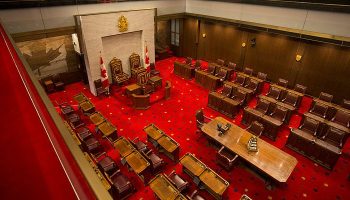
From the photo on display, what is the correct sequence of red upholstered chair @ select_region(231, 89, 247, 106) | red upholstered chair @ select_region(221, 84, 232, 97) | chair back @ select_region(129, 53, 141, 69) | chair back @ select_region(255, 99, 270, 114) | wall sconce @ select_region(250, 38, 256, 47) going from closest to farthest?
chair back @ select_region(255, 99, 270, 114) → red upholstered chair @ select_region(231, 89, 247, 106) → red upholstered chair @ select_region(221, 84, 232, 97) → wall sconce @ select_region(250, 38, 256, 47) → chair back @ select_region(129, 53, 141, 69)

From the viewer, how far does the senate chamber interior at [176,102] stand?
114cm

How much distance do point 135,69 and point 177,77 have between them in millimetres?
2117

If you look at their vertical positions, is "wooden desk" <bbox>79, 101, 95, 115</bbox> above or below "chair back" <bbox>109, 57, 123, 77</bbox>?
below

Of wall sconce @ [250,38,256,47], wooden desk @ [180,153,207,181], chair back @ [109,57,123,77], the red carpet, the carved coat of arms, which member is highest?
the red carpet

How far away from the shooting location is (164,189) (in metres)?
4.68

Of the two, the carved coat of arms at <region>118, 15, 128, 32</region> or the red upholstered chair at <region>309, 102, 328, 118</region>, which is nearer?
the red upholstered chair at <region>309, 102, 328, 118</region>

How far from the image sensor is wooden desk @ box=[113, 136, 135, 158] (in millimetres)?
5668

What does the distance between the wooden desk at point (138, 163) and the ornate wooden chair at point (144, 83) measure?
4.05m

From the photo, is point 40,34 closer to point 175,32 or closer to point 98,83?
point 98,83

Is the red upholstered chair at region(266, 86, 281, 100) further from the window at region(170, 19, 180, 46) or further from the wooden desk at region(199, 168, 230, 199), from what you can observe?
the window at region(170, 19, 180, 46)

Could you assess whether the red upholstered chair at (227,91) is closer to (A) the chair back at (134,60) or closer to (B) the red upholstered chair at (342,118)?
(B) the red upholstered chair at (342,118)

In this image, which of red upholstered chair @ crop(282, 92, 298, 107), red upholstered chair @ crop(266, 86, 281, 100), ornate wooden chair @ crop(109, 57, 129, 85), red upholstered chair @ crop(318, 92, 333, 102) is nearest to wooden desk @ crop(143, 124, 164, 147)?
ornate wooden chair @ crop(109, 57, 129, 85)

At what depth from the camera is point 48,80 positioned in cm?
948

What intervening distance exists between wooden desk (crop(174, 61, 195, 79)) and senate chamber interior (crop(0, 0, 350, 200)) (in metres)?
0.05
